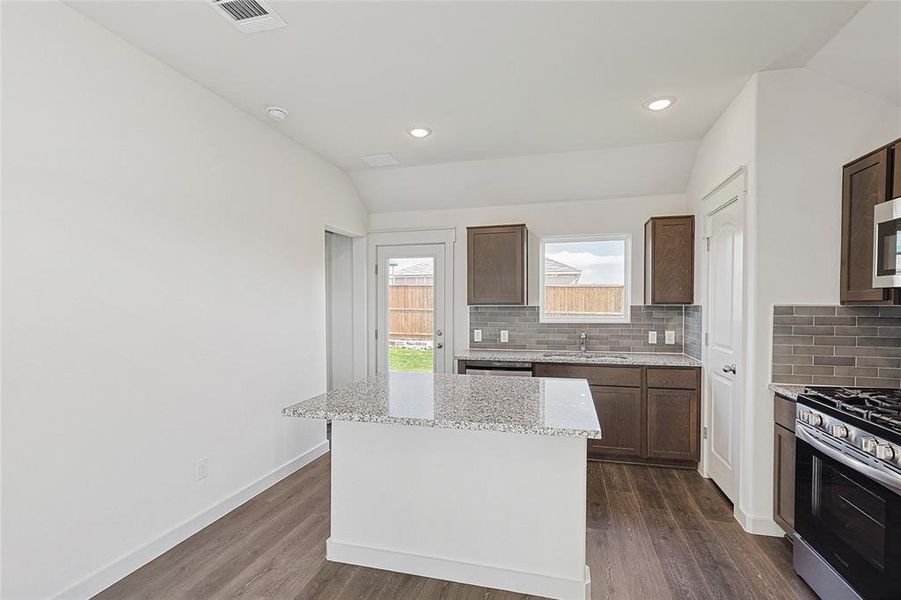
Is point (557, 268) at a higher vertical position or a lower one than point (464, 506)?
higher

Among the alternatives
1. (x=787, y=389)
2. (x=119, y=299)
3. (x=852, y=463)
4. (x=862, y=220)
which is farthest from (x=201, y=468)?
(x=862, y=220)

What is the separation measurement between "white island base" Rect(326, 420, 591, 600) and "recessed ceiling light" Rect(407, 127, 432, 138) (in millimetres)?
2214

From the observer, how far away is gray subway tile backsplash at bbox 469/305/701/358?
13.6ft

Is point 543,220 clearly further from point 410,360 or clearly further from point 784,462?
point 784,462

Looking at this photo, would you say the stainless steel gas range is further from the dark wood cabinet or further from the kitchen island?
the kitchen island

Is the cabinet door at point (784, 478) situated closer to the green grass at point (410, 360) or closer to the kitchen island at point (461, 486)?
the kitchen island at point (461, 486)

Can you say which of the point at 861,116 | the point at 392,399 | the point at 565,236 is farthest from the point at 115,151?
the point at 861,116

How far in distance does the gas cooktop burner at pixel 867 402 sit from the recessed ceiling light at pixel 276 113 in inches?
137

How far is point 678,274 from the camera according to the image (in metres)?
3.77

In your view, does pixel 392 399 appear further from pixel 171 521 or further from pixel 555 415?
pixel 171 521

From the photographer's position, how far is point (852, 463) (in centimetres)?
179

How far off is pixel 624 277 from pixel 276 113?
334cm

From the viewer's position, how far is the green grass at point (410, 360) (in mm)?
4840

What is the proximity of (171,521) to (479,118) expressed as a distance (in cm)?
316
